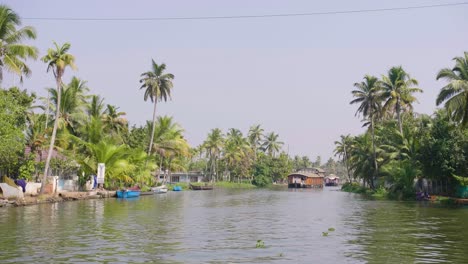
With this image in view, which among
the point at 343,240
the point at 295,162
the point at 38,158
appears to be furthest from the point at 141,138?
the point at 295,162

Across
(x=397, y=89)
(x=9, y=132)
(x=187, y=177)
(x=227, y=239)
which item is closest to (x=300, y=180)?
(x=187, y=177)

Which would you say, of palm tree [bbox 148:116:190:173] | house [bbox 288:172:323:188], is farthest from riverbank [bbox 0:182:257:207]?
house [bbox 288:172:323:188]

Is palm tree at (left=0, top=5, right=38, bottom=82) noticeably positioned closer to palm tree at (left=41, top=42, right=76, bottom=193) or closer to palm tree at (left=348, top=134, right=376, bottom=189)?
palm tree at (left=41, top=42, right=76, bottom=193)

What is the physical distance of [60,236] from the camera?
19453mm

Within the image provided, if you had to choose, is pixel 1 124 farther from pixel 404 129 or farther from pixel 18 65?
pixel 404 129

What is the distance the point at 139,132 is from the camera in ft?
239

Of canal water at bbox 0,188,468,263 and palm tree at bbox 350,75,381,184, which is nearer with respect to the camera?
canal water at bbox 0,188,468,263

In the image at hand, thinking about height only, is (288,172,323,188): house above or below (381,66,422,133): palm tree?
below

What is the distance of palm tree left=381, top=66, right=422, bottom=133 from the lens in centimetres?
5809

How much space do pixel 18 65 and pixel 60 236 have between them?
1988cm

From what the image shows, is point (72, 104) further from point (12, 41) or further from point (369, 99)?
point (369, 99)

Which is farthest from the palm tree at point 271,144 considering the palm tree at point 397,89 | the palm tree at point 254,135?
the palm tree at point 397,89

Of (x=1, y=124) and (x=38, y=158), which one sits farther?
(x=38, y=158)

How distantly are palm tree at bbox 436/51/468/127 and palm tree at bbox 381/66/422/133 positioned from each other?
16.5 m
